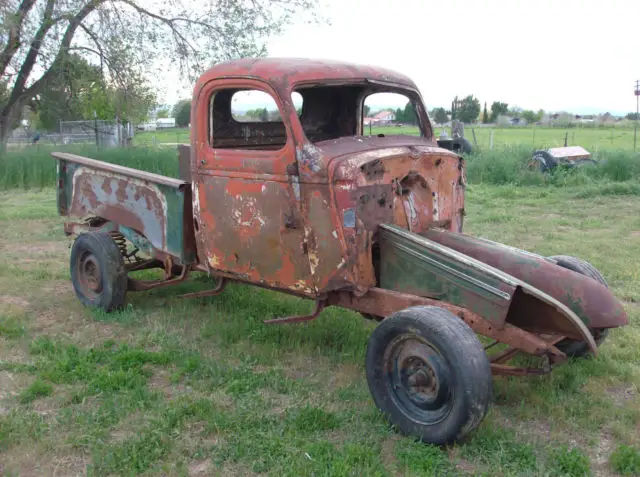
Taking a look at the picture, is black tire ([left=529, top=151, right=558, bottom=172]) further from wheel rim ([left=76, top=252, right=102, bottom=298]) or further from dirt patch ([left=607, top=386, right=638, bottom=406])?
wheel rim ([left=76, top=252, right=102, bottom=298])

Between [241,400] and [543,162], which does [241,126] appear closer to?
[241,400]

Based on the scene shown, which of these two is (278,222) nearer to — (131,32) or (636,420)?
(636,420)

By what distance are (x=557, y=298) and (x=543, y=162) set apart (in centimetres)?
1149

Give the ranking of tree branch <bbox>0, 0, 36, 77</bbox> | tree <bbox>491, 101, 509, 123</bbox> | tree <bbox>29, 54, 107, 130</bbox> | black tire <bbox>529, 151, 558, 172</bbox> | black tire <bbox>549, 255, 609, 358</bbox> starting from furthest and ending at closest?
tree <bbox>491, 101, 509, 123</bbox> → tree <bbox>29, 54, 107, 130</bbox> → tree branch <bbox>0, 0, 36, 77</bbox> → black tire <bbox>529, 151, 558, 172</bbox> → black tire <bbox>549, 255, 609, 358</bbox>

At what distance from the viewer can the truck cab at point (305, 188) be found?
404 cm

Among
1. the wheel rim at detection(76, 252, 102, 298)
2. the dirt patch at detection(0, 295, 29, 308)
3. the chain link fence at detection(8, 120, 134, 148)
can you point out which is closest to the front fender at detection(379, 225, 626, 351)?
the wheel rim at detection(76, 252, 102, 298)

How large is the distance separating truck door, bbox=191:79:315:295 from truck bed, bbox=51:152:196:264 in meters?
0.22

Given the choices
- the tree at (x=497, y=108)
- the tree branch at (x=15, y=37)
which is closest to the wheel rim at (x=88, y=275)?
the tree branch at (x=15, y=37)

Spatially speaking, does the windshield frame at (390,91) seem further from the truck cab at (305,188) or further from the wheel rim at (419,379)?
the wheel rim at (419,379)

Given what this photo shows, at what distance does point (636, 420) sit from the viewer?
12.3ft

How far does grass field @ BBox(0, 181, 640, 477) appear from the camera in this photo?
329cm

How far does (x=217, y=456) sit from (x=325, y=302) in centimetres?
143

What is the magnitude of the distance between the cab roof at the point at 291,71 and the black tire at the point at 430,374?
71.7 inches

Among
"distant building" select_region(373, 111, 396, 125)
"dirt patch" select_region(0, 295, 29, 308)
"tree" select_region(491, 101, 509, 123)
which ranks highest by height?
"tree" select_region(491, 101, 509, 123)
